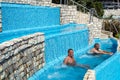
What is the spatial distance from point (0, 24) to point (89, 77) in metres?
5.54

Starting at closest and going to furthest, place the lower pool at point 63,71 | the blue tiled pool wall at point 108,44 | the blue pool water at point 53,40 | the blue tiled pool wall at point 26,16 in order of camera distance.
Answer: the lower pool at point 63,71 → the blue pool water at point 53,40 → the blue tiled pool wall at point 26,16 → the blue tiled pool wall at point 108,44

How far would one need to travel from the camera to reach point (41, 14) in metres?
16.5

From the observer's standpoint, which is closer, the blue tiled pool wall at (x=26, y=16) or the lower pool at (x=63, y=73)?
the lower pool at (x=63, y=73)

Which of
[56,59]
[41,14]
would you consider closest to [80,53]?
[56,59]

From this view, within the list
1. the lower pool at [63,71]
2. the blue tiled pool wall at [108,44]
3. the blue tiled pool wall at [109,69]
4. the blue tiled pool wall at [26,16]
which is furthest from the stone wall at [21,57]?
the blue tiled pool wall at [108,44]

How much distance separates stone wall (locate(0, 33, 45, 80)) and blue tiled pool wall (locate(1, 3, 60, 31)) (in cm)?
330

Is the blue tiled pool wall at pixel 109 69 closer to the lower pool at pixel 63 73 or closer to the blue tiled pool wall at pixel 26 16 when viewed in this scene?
the lower pool at pixel 63 73

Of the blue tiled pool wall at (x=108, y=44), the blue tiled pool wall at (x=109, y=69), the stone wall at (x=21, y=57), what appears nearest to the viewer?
the stone wall at (x=21, y=57)

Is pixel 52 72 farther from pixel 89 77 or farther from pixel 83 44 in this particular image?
pixel 83 44

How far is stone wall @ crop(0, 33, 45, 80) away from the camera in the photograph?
22.0ft

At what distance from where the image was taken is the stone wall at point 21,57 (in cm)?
670

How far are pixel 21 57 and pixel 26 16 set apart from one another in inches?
269

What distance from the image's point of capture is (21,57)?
26.1ft

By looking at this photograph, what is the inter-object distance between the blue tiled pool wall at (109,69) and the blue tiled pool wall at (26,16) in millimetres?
4624
